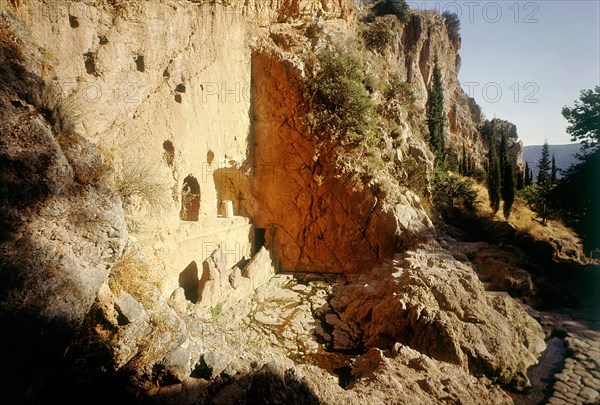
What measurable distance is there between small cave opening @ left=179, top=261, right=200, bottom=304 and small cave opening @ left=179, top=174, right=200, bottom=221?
143 centimetres

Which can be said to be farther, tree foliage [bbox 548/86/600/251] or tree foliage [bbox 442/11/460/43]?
tree foliage [bbox 442/11/460/43]

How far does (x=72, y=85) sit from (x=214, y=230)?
4.78 metres

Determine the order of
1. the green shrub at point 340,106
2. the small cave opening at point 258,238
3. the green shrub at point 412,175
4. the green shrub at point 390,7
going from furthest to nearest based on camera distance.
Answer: the green shrub at point 390,7 < the green shrub at point 412,175 < the small cave opening at point 258,238 < the green shrub at point 340,106

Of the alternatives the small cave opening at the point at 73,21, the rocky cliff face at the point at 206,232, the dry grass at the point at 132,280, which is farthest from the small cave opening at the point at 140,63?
the dry grass at the point at 132,280

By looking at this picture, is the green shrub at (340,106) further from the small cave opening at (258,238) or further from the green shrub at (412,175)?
the small cave opening at (258,238)

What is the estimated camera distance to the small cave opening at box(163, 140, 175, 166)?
7.27 metres

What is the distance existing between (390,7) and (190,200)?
24404 millimetres

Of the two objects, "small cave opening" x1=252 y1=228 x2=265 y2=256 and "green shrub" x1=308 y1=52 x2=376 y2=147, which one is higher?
"green shrub" x1=308 y1=52 x2=376 y2=147

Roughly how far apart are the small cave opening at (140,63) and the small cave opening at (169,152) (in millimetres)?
1668

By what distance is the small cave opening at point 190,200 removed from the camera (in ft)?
27.7

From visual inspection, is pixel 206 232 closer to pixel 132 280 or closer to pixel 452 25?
pixel 132 280

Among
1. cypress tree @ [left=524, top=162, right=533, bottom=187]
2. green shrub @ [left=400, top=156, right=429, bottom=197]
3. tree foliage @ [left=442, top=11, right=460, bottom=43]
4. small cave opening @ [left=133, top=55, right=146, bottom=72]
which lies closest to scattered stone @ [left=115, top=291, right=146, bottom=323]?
small cave opening @ [left=133, top=55, right=146, bottom=72]

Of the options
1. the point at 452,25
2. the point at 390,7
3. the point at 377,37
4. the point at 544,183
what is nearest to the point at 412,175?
the point at 377,37

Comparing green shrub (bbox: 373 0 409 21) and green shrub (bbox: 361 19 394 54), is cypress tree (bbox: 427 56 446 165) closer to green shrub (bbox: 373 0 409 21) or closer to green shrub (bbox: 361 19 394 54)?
green shrub (bbox: 373 0 409 21)
